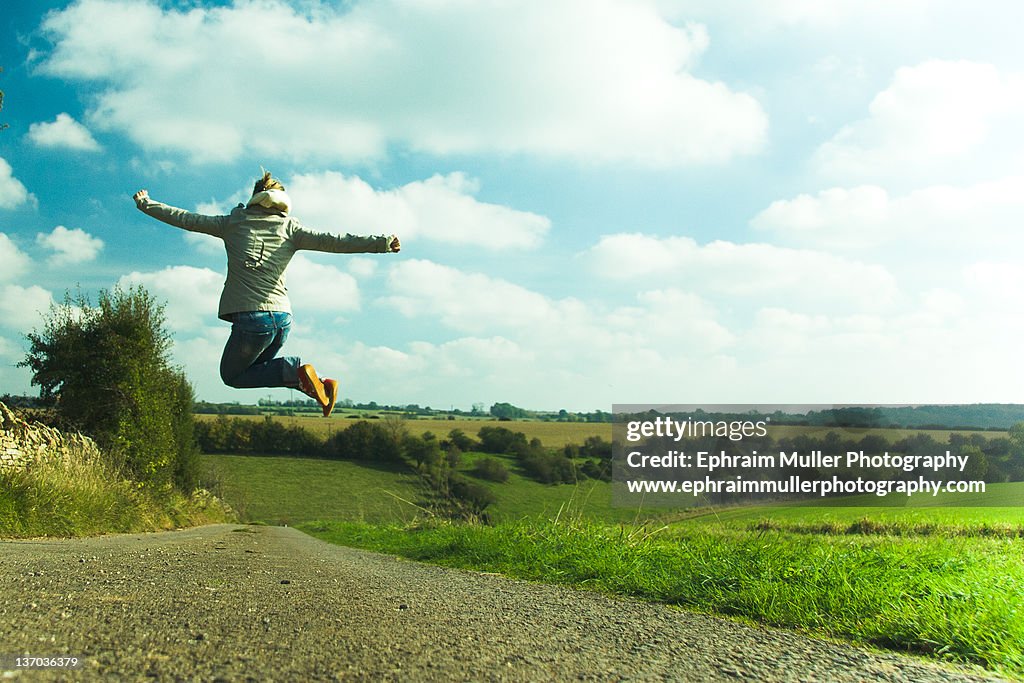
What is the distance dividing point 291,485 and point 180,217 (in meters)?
30.0

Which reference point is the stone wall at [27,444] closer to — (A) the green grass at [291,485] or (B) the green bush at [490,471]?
(B) the green bush at [490,471]

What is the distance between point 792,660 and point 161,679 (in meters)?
2.42

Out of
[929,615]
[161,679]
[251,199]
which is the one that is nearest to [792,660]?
[929,615]

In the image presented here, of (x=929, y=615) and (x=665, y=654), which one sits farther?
(x=929, y=615)

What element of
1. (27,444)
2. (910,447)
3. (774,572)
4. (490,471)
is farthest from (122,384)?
(910,447)

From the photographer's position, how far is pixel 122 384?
16.5 metres

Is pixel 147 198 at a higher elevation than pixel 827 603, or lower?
higher

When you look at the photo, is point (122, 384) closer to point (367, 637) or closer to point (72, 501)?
point (72, 501)

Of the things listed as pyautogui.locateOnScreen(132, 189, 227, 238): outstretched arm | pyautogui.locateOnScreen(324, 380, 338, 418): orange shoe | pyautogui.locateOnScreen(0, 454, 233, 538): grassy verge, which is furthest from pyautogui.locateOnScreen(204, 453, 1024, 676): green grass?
pyautogui.locateOnScreen(0, 454, 233, 538): grassy verge

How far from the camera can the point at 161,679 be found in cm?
216

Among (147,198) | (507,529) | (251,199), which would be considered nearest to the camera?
(251,199)

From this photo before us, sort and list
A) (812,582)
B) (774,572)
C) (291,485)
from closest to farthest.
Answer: (812,582)
(774,572)
(291,485)

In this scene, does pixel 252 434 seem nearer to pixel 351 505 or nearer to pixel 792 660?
pixel 351 505

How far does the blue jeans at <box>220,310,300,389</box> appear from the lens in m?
4.39
